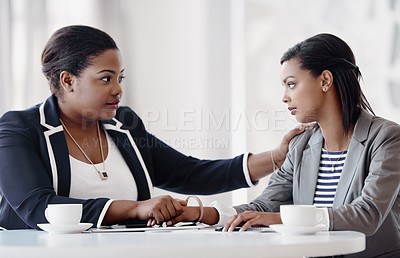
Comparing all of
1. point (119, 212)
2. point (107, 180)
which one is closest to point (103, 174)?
point (107, 180)

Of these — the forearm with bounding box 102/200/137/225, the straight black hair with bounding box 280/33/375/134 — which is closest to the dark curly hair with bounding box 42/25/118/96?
the forearm with bounding box 102/200/137/225

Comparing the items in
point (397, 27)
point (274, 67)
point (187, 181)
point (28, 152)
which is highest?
point (397, 27)

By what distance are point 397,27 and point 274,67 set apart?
67 cm

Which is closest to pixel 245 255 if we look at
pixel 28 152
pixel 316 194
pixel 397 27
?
pixel 316 194

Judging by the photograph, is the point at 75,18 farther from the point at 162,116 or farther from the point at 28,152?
the point at 28,152

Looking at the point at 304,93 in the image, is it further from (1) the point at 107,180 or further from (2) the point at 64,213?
(2) the point at 64,213

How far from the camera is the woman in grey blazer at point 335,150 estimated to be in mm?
1560

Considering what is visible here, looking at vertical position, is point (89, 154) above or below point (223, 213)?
above

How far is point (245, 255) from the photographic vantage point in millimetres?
988

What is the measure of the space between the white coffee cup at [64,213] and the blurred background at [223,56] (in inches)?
67.0

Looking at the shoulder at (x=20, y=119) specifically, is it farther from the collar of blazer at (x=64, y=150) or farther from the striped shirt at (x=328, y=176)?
the striped shirt at (x=328, y=176)

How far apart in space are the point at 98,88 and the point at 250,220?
84 cm

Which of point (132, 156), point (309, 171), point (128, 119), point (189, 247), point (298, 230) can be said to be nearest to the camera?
point (189, 247)

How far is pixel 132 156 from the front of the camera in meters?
2.03
